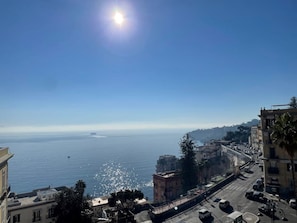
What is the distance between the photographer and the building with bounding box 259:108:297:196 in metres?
43.9

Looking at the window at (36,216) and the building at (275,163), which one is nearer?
the window at (36,216)

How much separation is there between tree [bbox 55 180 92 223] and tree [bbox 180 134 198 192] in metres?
42.9

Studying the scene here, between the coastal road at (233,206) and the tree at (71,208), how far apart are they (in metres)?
12.7

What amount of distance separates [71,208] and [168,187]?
152 feet

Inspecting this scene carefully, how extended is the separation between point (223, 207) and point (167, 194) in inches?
1566

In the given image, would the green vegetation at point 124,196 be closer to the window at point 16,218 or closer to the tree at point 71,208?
the tree at point 71,208

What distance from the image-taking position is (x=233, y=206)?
1500 inches

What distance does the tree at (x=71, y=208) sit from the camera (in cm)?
3373

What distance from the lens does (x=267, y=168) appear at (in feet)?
151

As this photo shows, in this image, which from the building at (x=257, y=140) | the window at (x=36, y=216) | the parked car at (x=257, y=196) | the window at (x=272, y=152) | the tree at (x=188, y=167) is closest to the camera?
the window at (x=36, y=216)

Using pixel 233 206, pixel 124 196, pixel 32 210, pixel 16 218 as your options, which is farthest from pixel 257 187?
pixel 16 218

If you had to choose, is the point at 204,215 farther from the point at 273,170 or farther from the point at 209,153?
the point at 209,153

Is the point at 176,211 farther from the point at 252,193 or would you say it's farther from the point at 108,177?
the point at 108,177

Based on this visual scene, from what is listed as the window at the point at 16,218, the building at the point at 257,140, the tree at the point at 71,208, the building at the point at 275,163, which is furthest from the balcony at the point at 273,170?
the window at the point at 16,218
